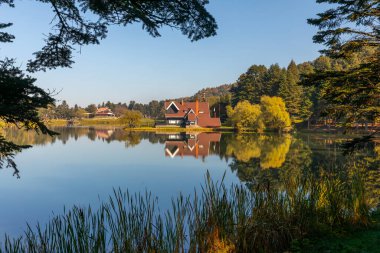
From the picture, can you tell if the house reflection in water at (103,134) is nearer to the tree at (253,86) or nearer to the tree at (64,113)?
the tree at (253,86)

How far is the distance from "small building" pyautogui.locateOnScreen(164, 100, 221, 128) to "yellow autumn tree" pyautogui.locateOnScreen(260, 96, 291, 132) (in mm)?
14394

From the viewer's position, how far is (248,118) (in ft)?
172

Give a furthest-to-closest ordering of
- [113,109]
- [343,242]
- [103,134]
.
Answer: [113,109], [103,134], [343,242]

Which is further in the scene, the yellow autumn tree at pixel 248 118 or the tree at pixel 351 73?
the yellow autumn tree at pixel 248 118

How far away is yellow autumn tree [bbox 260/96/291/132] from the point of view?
50.6 metres

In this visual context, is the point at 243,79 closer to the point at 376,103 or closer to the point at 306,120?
the point at 306,120

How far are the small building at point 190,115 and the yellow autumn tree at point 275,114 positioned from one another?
47.2 ft

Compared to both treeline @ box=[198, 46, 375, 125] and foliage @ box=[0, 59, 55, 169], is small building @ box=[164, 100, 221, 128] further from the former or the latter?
foliage @ box=[0, 59, 55, 169]

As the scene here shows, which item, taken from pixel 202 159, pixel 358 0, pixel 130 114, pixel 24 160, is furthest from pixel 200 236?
pixel 130 114

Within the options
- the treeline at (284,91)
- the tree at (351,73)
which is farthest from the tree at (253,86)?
the tree at (351,73)

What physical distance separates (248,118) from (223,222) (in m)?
48.8

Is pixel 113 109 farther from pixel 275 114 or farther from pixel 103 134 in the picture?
pixel 275 114

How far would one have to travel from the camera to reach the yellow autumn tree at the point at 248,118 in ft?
171

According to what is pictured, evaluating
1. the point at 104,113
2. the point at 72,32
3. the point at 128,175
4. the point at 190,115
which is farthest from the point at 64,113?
the point at 72,32
